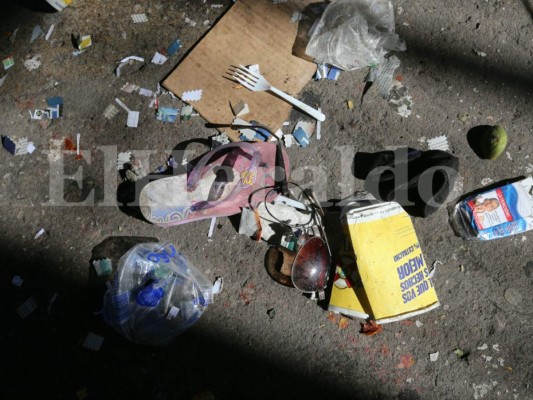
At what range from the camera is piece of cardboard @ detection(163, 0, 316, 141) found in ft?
9.94

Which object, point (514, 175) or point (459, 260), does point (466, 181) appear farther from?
point (459, 260)

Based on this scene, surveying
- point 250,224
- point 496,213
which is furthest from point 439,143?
point 250,224

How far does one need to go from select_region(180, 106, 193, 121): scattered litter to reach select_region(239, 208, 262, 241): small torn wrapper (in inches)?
27.6

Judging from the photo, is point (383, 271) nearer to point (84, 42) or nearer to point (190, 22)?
point (190, 22)

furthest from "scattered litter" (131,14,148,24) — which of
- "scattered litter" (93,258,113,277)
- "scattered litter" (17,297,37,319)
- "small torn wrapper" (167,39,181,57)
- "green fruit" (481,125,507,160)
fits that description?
"green fruit" (481,125,507,160)

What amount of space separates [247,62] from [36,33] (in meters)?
1.41

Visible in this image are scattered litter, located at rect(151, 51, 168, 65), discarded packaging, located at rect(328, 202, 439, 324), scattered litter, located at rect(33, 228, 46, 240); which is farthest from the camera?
scattered litter, located at rect(151, 51, 168, 65)

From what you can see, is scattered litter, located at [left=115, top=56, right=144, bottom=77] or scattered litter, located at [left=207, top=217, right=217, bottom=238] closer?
scattered litter, located at [left=207, top=217, right=217, bottom=238]

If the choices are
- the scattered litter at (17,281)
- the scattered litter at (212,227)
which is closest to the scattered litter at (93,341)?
the scattered litter at (17,281)

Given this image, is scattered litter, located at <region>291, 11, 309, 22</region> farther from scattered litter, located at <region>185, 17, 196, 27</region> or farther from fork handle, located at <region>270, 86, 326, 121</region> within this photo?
scattered litter, located at <region>185, 17, 196, 27</region>

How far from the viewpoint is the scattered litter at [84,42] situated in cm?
309

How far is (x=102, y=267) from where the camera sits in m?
2.83

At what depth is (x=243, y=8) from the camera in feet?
10.4

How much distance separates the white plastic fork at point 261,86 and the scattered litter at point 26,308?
1.84 metres
